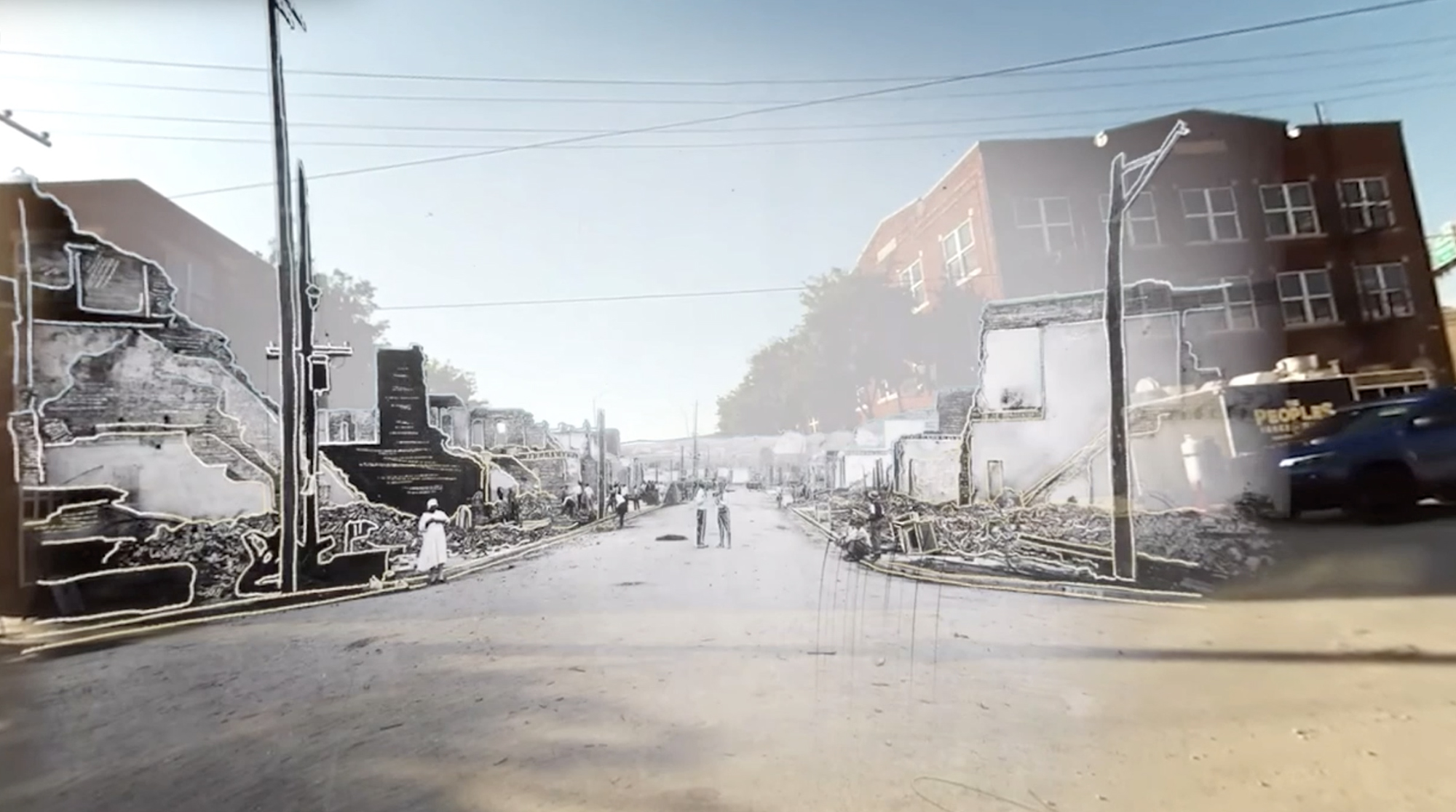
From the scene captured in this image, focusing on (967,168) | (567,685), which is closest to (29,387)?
(567,685)

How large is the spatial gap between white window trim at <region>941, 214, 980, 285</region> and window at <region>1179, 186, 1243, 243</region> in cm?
123

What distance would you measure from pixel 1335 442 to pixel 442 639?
4360mm

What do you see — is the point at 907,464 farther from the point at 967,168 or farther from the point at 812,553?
the point at 967,168

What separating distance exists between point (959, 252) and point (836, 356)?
0.79 metres

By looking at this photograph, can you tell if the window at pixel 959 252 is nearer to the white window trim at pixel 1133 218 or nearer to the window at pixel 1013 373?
the window at pixel 1013 373

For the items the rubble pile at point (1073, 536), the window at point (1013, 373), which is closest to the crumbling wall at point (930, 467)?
the rubble pile at point (1073, 536)

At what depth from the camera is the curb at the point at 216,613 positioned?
9.04ft

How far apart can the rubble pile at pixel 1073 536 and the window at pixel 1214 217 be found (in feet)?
4.69

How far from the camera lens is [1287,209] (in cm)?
327

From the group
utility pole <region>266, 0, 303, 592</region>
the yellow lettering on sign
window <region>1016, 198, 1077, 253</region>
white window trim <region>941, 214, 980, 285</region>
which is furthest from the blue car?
utility pole <region>266, 0, 303, 592</region>

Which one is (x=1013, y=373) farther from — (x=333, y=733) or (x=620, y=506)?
(x=333, y=733)

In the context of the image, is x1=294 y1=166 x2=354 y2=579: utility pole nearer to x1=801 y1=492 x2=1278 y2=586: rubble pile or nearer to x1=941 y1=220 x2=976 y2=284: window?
x1=801 y1=492 x2=1278 y2=586: rubble pile

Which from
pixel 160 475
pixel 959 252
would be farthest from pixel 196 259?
pixel 959 252

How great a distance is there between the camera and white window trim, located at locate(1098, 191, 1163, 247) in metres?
3.11
